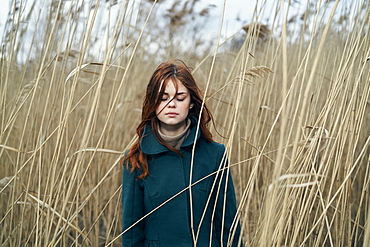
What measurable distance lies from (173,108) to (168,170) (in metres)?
0.15

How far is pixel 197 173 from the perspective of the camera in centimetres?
82

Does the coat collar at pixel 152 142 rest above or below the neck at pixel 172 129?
below

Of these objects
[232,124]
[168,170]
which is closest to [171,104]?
[168,170]

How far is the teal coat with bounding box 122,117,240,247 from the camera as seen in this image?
31.8 inches

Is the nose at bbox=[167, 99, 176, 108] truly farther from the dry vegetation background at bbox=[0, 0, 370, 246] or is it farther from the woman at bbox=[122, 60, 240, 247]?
the dry vegetation background at bbox=[0, 0, 370, 246]

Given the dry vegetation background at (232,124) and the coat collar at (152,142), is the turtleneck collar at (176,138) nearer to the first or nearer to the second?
the coat collar at (152,142)

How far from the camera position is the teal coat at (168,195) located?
808 millimetres

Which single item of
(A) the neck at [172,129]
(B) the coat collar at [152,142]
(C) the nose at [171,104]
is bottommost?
(B) the coat collar at [152,142]

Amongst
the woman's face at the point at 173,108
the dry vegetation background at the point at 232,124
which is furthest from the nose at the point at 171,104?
the dry vegetation background at the point at 232,124

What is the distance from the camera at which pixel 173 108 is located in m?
0.78

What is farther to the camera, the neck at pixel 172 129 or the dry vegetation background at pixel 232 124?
the neck at pixel 172 129

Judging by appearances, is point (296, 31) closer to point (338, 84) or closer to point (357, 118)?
point (357, 118)

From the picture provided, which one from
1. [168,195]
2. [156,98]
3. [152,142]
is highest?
[156,98]

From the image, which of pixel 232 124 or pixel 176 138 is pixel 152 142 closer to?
pixel 176 138
